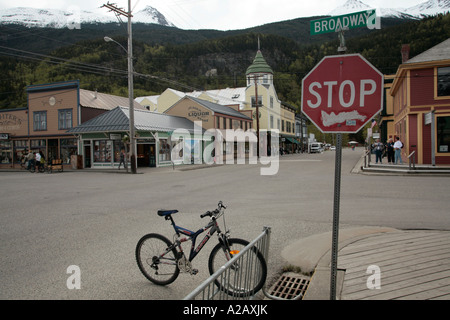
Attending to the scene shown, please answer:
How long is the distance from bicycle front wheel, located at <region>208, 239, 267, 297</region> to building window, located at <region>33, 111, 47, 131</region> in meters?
35.8

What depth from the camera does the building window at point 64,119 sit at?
108 feet

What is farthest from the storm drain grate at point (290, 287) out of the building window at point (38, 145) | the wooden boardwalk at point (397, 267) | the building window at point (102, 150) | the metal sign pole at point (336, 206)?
the building window at point (38, 145)

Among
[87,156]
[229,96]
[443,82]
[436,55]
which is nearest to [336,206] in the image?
[443,82]

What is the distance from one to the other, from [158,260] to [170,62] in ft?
339

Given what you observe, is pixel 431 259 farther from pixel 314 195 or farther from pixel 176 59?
pixel 176 59

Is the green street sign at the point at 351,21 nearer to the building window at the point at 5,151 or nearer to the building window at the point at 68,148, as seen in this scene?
the building window at the point at 68,148

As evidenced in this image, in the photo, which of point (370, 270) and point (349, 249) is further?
point (349, 249)

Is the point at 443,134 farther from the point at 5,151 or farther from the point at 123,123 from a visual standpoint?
the point at 5,151

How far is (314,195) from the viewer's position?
11.3 meters

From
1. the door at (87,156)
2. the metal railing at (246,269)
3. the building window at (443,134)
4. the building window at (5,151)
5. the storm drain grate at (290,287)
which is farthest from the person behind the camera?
the building window at (5,151)

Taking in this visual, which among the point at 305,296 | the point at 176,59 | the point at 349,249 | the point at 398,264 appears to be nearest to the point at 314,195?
the point at 349,249

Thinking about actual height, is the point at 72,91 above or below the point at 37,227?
above

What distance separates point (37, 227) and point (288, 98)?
3476 inches

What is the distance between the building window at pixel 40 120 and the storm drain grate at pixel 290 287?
118 ft
